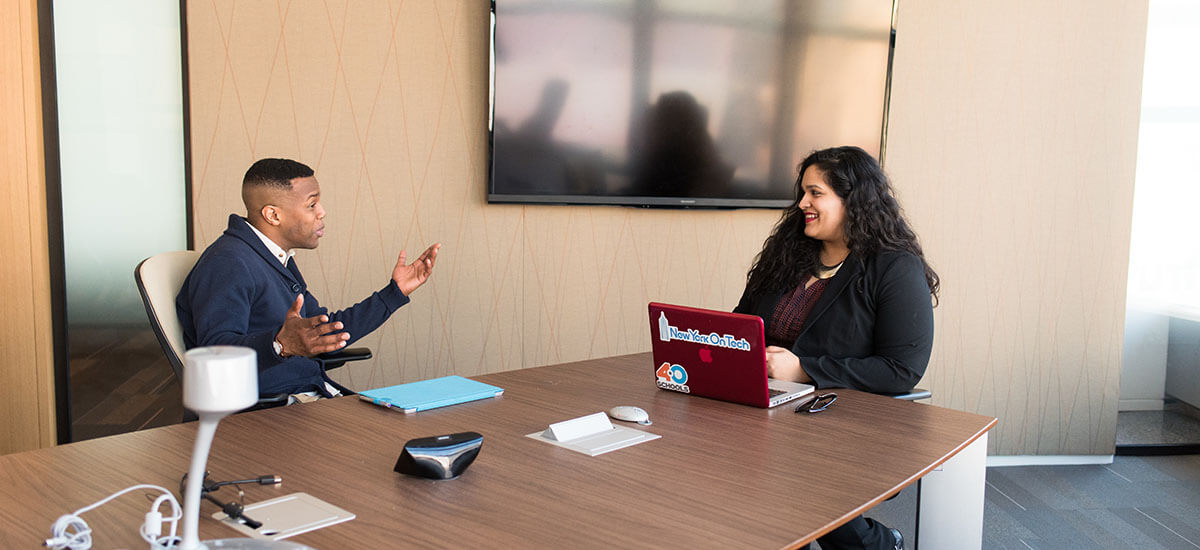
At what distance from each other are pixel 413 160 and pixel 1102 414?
353 cm

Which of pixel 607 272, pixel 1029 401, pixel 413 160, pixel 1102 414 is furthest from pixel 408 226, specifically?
pixel 1102 414

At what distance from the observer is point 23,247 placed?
2.68 m

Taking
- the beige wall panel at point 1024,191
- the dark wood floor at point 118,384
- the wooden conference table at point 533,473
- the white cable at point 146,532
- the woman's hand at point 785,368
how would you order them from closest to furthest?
the white cable at point 146,532, the wooden conference table at point 533,473, the woman's hand at point 785,368, the dark wood floor at point 118,384, the beige wall panel at point 1024,191

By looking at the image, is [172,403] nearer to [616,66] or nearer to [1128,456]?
[616,66]

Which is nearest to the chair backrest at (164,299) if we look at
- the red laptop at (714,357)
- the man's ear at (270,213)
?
the man's ear at (270,213)

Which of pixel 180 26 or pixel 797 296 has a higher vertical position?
pixel 180 26

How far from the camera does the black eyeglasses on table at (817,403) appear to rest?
6.26 feet

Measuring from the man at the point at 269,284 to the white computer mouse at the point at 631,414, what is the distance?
0.69 meters

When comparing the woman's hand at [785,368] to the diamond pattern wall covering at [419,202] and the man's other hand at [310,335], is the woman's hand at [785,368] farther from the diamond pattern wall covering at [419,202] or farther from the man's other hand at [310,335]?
the diamond pattern wall covering at [419,202]

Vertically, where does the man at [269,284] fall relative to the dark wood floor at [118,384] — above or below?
above

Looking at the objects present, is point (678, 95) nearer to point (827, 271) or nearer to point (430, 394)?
point (827, 271)

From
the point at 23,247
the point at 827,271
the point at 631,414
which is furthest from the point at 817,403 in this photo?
the point at 23,247

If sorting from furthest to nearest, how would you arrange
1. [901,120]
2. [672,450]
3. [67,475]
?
[901,120], [672,450], [67,475]

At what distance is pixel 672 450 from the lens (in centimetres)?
159
